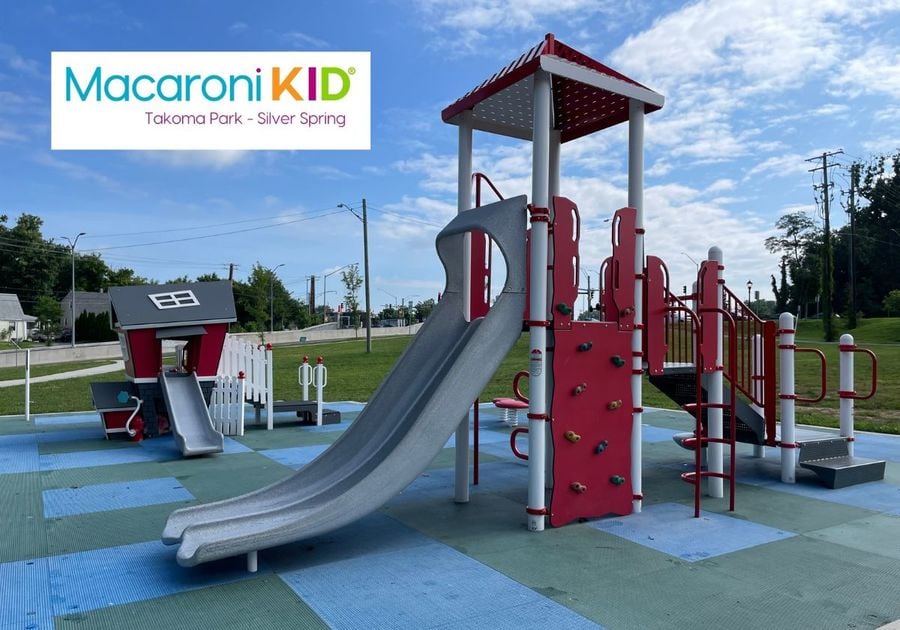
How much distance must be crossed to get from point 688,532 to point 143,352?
8392 millimetres

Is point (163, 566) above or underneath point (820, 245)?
underneath

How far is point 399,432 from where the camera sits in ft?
17.8

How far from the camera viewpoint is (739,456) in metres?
8.89

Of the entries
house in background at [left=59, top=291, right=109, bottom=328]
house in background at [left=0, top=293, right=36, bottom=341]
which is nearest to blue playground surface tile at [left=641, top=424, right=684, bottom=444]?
house in background at [left=0, top=293, right=36, bottom=341]

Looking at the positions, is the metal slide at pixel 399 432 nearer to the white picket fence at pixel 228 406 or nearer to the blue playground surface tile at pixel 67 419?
the white picket fence at pixel 228 406

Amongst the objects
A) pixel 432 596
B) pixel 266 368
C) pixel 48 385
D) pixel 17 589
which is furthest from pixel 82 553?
pixel 48 385

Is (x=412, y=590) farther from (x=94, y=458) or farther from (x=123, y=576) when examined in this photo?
(x=94, y=458)

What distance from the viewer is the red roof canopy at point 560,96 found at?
5539 millimetres

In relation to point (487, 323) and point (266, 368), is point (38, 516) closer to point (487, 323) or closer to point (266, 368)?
point (487, 323)

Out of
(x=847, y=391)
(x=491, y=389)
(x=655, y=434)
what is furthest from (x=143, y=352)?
(x=491, y=389)

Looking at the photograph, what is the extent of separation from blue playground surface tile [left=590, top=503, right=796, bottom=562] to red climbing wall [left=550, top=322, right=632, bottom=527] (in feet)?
0.72

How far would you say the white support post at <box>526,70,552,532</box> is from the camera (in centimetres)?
538

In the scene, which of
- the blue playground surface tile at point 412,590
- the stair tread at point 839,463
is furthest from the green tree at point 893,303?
the blue playground surface tile at point 412,590

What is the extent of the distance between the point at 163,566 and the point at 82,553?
0.77 meters
